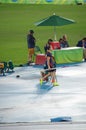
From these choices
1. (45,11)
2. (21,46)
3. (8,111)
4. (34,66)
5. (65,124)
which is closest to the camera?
(65,124)

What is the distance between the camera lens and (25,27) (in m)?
42.8

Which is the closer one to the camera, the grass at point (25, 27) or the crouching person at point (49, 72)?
the crouching person at point (49, 72)

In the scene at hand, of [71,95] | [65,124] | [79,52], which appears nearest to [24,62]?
[79,52]

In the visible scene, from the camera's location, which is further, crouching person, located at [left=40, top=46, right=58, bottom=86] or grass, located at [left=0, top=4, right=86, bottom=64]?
grass, located at [left=0, top=4, right=86, bottom=64]

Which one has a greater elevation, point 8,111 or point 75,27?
point 75,27

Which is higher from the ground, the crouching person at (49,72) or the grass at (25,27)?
the grass at (25,27)

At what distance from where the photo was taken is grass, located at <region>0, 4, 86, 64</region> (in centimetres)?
3139

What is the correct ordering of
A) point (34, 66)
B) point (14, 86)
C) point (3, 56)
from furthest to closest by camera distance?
point (3, 56) < point (34, 66) < point (14, 86)

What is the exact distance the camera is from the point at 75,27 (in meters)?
42.5

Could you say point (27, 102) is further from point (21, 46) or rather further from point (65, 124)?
point (21, 46)

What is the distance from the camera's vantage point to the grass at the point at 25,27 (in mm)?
31388

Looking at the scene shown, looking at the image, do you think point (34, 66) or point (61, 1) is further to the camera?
point (61, 1)

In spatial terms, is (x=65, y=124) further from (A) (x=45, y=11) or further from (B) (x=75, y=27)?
(A) (x=45, y=11)

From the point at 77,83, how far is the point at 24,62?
6.42 metres
